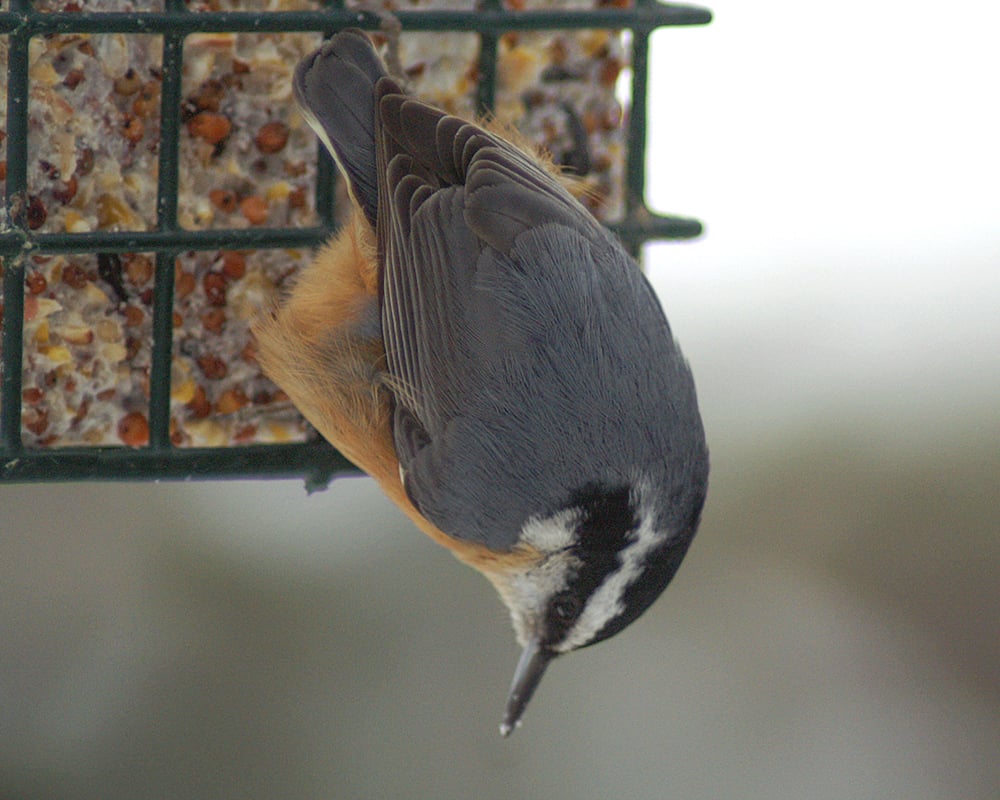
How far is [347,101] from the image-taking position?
9.91 ft

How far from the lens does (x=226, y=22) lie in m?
2.96

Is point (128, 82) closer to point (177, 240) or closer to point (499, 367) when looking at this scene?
point (177, 240)

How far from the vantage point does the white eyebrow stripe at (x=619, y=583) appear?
9.27 ft

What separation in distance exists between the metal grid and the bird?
0.51ft

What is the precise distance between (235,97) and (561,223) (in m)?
0.81

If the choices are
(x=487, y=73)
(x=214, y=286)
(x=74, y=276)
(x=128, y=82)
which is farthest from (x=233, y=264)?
(x=487, y=73)

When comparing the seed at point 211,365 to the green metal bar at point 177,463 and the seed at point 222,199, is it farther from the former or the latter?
the seed at point 222,199

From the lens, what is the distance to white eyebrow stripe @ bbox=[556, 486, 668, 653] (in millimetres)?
2826

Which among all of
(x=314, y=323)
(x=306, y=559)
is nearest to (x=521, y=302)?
(x=314, y=323)

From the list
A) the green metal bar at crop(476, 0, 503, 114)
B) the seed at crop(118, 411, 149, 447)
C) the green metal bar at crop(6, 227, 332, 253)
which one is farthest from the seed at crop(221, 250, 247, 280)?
the green metal bar at crop(476, 0, 503, 114)

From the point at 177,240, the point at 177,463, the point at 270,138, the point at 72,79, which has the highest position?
the point at 72,79

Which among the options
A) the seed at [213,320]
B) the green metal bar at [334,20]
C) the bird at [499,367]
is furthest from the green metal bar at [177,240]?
the green metal bar at [334,20]

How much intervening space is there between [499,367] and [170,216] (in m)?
0.73

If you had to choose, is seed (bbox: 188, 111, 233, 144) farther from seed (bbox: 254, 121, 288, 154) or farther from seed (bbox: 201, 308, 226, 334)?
seed (bbox: 201, 308, 226, 334)
